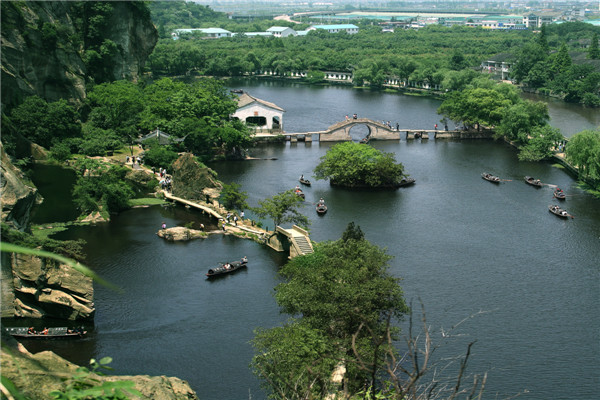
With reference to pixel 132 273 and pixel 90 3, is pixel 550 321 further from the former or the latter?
pixel 90 3

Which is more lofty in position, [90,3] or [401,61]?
[90,3]

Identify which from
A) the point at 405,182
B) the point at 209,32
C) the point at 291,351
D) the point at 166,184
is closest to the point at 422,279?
the point at 291,351

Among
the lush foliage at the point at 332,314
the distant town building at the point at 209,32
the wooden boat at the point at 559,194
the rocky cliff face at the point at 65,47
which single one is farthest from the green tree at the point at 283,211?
the distant town building at the point at 209,32

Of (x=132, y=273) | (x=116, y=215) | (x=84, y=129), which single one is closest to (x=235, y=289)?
(x=132, y=273)

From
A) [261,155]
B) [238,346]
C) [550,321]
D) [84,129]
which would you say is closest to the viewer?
[238,346]

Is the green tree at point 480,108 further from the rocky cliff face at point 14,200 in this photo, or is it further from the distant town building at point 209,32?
the distant town building at point 209,32

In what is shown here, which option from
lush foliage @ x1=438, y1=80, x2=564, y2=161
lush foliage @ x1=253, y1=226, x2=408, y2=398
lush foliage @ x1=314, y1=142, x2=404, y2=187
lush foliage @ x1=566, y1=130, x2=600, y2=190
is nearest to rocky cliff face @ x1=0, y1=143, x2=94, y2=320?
lush foliage @ x1=253, y1=226, x2=408, y2=398
